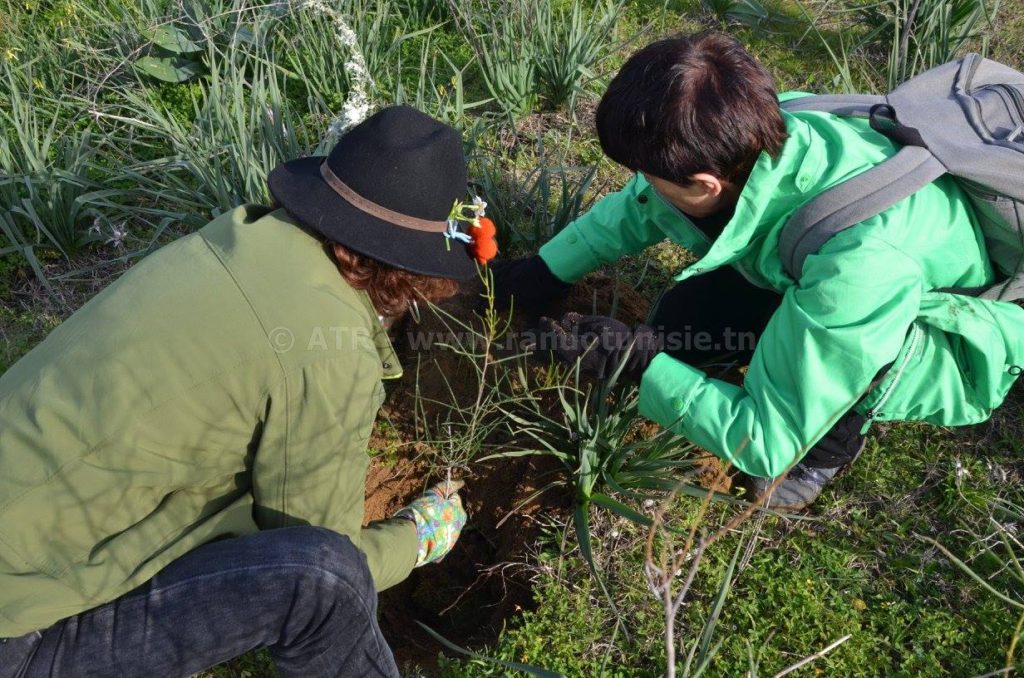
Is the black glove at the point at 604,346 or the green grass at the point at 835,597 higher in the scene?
the black glove at the point at 604,346

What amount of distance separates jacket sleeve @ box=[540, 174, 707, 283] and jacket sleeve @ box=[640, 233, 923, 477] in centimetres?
60

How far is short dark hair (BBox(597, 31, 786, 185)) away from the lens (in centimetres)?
153

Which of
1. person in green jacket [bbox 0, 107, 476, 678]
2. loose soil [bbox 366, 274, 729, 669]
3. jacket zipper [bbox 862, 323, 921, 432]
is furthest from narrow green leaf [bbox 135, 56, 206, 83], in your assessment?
jacket zipper [bbox 862, 323, 921, 432]

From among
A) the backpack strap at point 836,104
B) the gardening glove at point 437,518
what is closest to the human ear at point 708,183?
the backpack strap at point 836,104

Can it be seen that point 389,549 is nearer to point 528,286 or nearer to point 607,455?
point 607,455

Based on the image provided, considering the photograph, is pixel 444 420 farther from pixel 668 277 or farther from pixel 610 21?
pixel 610 21

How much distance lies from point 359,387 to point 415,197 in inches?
13.7

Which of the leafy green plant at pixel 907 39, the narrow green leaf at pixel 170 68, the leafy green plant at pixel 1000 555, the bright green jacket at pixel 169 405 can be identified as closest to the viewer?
the bright green jacket at pixel 169 405

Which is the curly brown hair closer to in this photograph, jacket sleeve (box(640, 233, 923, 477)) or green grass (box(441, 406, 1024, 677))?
jacket sleeve (box(640, 233, 923, 477))

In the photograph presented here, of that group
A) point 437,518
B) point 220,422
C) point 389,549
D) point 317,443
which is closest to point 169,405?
point 220,422

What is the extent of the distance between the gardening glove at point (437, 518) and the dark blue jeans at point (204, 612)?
1.52 feet

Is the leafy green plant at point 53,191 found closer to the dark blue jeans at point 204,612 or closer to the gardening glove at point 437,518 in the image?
the gardening glove at point 437,518

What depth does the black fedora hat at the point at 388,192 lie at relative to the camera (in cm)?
134

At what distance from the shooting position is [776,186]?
1600 millimetres
